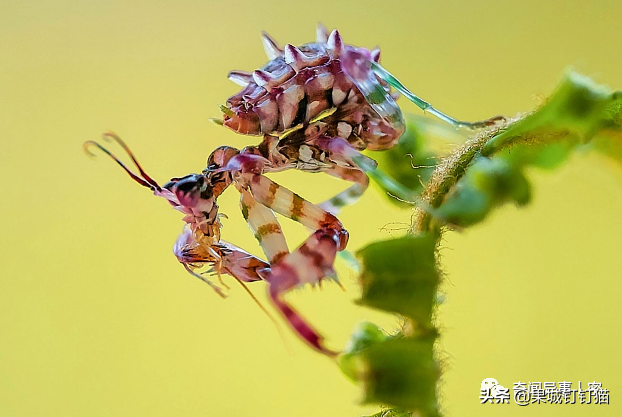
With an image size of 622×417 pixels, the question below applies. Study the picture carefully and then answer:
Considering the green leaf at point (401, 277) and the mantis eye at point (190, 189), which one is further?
the mantis eye at point (190, 189)

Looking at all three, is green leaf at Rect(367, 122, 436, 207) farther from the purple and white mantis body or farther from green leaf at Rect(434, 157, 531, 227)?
green leaf at Rect(434, 157, 531, 227)

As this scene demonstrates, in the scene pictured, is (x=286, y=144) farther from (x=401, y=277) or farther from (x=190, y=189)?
(x=401, y=277)

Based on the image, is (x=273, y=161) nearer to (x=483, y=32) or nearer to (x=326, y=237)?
(x=326, y=237)

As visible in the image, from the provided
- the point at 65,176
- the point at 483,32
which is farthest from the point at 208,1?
the point at 483,32

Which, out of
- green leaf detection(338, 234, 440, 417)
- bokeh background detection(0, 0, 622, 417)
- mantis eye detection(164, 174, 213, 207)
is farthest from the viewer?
bokeh background detection(0, 0, 622, 417)

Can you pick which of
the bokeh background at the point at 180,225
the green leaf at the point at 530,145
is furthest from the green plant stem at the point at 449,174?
the bokeh background at the point at 180,225

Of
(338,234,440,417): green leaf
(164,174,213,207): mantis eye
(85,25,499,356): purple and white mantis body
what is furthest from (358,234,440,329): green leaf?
(164,174,213,207): mantis eye

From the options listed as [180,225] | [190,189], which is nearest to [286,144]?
[190,189]

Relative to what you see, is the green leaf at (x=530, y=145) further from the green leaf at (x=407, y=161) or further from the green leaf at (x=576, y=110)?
the green leaf at (x=407, y=161)
